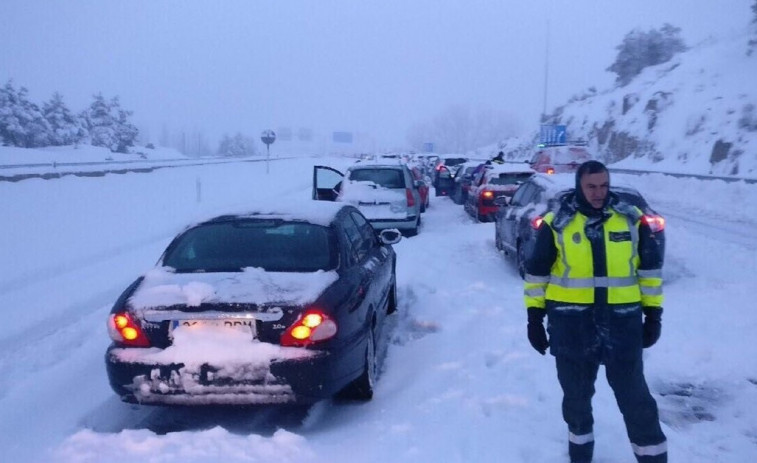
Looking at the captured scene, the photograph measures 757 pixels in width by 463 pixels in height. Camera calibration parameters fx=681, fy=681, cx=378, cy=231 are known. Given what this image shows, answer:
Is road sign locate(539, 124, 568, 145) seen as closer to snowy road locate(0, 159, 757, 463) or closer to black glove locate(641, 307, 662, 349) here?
snowy road locate(0, 159, 757, 463)

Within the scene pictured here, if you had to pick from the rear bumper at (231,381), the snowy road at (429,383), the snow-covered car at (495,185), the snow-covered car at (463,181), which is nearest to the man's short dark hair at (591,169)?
the snowy road at (429,383)

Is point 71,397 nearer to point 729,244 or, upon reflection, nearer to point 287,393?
point 287,393

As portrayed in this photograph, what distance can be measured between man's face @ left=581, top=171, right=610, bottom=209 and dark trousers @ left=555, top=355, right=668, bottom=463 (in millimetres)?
821

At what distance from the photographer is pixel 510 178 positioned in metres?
15.5

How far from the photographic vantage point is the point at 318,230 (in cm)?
541

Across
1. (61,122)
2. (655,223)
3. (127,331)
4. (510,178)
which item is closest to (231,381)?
(127,331)

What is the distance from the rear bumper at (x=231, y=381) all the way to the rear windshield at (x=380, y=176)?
10.2m

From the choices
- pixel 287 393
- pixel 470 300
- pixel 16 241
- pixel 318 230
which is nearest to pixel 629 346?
pixel 287 393

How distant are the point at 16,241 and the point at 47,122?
66.7m

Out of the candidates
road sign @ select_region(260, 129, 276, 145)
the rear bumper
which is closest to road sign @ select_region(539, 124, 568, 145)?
road sign @ select_region(260, 129, 276, 145)

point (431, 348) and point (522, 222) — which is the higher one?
point (522, 222)

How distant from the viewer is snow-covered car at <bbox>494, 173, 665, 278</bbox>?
8.23 metres

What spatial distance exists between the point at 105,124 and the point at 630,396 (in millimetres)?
88573

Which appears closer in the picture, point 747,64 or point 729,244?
point 729,244
